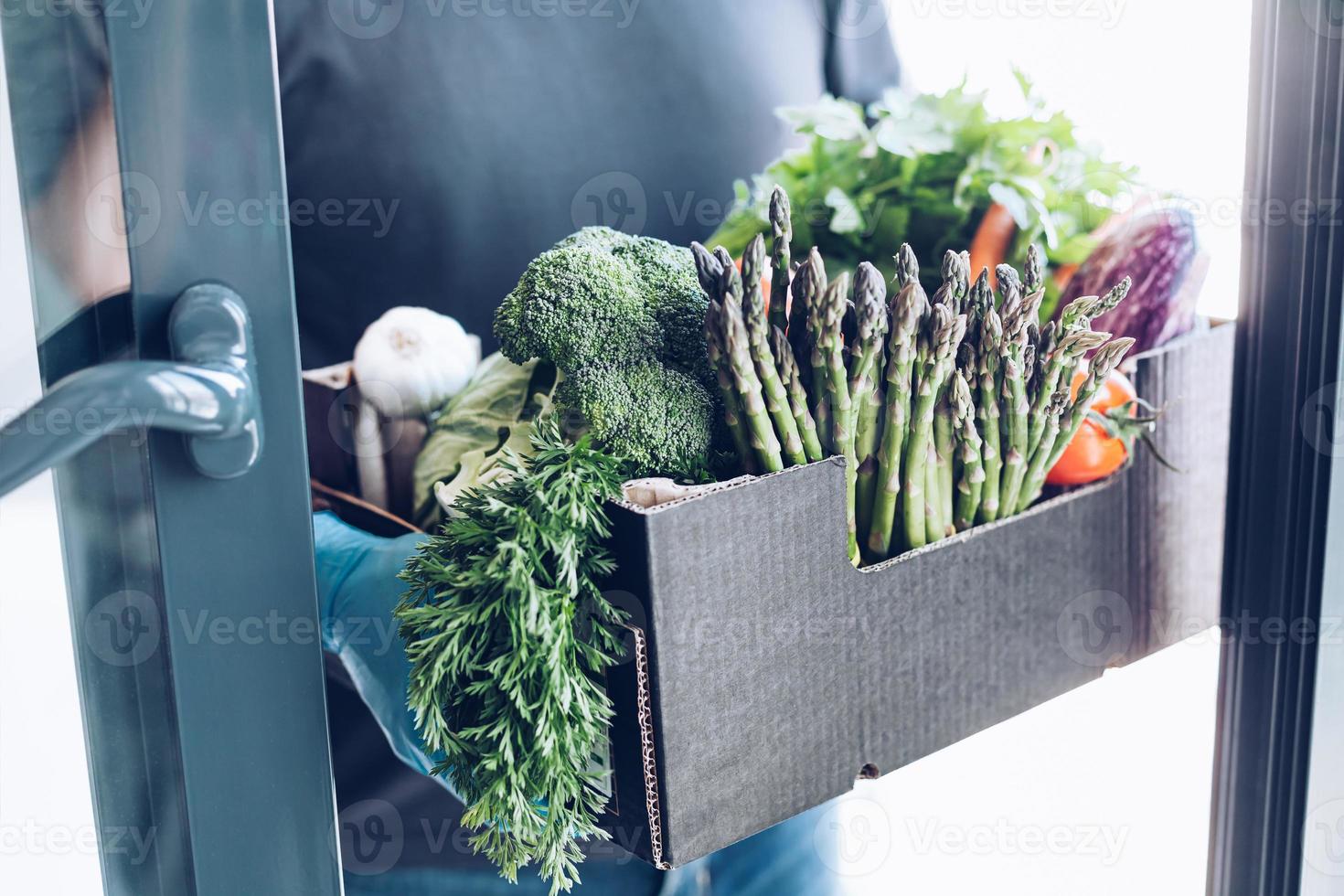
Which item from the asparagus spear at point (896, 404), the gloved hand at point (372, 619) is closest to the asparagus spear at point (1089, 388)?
the asparagus spear at point (896, 404)

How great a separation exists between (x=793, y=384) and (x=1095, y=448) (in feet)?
0.81

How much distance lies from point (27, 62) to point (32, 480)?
131mm

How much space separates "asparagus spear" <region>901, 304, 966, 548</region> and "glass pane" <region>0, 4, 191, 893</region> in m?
0.35

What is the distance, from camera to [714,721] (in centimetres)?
50

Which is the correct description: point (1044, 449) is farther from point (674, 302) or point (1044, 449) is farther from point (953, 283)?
point (674, 302)

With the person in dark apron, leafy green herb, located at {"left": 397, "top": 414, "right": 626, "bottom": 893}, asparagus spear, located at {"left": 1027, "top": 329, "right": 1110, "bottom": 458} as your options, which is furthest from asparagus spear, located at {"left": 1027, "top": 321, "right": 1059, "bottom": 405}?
the person in dark apron

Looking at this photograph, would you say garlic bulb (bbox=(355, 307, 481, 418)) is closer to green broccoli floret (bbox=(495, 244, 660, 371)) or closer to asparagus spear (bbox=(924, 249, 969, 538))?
green broccoli floret (bbox=(495, 244, 660, 371))

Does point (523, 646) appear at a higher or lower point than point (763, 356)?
lower

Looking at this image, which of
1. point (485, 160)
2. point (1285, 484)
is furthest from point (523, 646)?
point (485, 160)

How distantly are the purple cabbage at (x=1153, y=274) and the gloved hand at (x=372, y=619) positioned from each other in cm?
50

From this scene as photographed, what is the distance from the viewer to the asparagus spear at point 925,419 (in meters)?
0.54

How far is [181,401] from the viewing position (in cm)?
34

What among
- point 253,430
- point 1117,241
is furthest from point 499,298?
point 253,430

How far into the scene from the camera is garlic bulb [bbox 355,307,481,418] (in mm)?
744
